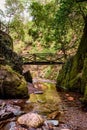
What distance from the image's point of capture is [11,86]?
40.1ft

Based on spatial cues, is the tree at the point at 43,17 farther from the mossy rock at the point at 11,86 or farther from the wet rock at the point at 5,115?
the wet rock at the point at 5,115

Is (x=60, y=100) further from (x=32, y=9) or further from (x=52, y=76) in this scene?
(x=52, y=76)

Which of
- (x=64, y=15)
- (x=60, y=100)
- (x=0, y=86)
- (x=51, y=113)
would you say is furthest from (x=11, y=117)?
(x=64, y=15)

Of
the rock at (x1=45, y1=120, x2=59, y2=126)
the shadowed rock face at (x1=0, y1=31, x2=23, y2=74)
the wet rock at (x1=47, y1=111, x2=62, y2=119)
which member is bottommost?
the wet rock at (x1=47, y1=111, x2=62, y2=119)

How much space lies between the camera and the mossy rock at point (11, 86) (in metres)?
12.1

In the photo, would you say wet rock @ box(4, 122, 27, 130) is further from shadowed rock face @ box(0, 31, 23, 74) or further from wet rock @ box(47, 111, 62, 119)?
shadowed rock face @ box(0, 31, 23, 74)

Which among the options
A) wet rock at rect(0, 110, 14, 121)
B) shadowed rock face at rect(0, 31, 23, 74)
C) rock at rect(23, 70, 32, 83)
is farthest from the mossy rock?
rock at rect(23, 70, 32, 83)

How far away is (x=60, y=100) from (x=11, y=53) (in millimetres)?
7424

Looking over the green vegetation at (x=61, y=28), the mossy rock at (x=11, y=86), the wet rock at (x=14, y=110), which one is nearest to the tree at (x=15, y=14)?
the green vegetation at (x=61, y=28)

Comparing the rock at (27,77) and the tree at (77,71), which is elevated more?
the tree at (77,71)

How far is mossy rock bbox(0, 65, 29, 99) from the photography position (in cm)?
1209

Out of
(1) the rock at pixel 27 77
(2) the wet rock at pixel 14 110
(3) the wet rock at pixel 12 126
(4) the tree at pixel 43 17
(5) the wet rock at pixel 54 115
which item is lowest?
(1) the rock at pixel 27 77

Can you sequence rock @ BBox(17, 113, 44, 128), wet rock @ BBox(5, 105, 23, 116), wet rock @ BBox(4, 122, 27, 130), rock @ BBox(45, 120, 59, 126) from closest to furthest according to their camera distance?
wet rock @ BBox(4, 122, 27, 130)
rock @ BBox(17, 113, 44, 128)
rock @ BBox(45, 120, 59, 126)
wet rock @ BBox(5, 105, 23, 116)

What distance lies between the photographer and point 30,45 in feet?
153
